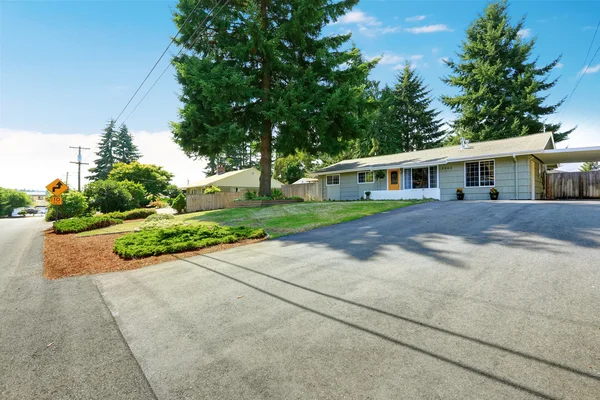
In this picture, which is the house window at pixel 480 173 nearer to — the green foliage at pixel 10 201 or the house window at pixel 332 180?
the house window at pixel 332 180

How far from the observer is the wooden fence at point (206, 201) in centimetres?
2367

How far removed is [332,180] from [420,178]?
7569 millimetres

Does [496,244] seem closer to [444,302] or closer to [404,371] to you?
[444,302]

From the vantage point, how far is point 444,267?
16.0 feet

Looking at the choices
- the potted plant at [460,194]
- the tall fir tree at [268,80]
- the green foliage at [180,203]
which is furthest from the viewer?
the green foliage at [180,203]

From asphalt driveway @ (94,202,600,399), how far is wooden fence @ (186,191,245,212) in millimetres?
18454

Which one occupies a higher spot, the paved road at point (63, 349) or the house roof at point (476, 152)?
the house roof at point (476, 152)

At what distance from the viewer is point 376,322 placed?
3.16 metres

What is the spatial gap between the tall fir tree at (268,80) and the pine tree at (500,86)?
16.0m

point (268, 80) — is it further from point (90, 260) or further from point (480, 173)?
point (90, 260)

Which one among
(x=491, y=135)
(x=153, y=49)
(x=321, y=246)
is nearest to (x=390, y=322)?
(x=321, y=246)

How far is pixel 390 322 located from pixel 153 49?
13397 mm

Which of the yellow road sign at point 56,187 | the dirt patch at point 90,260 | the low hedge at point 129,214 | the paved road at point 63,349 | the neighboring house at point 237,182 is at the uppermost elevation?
the neighboring house at point 237,182

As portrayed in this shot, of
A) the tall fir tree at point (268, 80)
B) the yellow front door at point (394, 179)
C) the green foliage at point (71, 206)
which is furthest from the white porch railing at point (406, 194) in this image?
the green foliage at point (71, 206)
